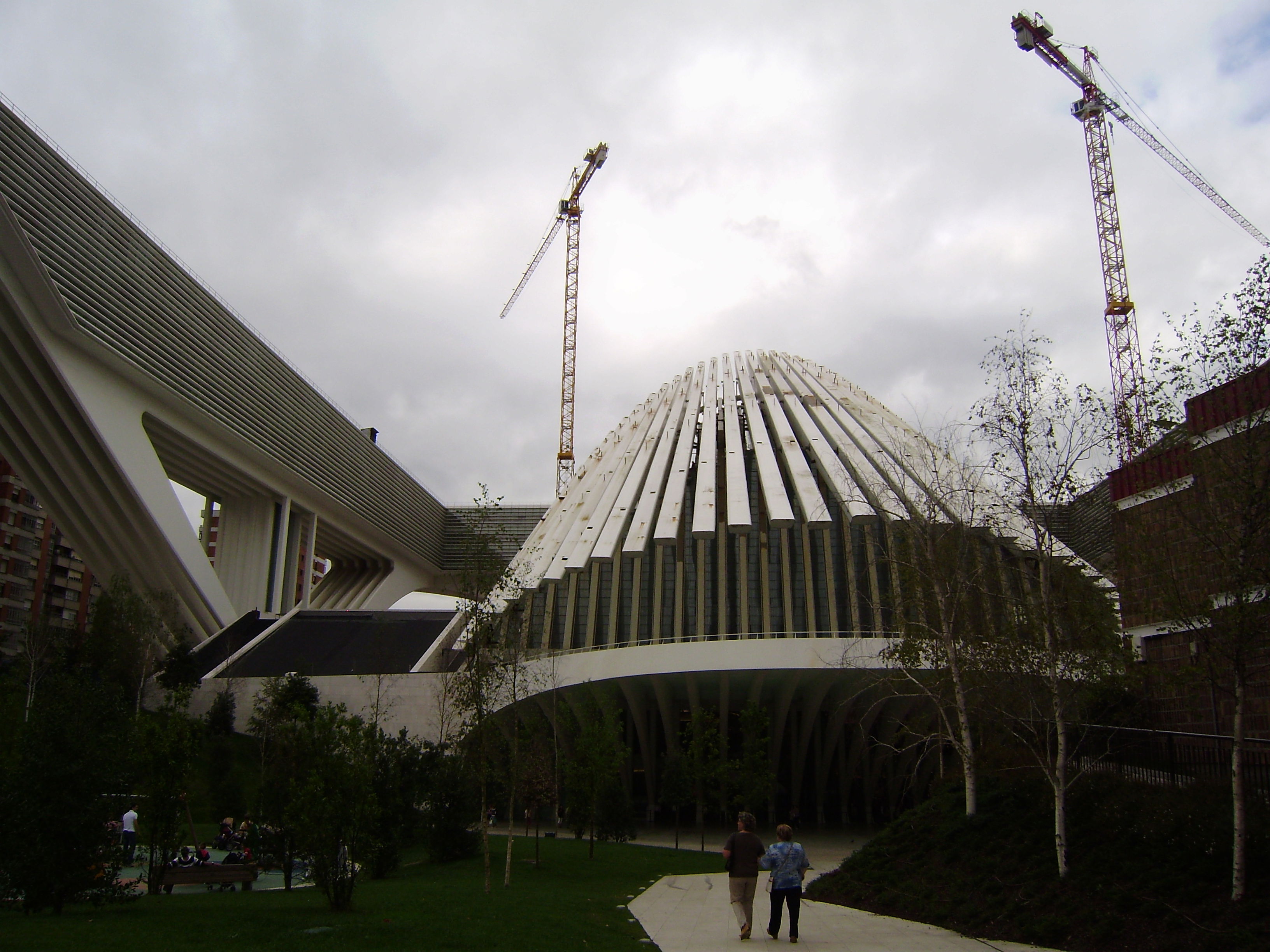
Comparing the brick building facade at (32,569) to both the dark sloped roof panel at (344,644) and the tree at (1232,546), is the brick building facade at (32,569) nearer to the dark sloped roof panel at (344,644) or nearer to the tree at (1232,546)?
the dark sloped roof panel at (344,644)

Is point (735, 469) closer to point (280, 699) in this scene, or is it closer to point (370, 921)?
point (280, 699)

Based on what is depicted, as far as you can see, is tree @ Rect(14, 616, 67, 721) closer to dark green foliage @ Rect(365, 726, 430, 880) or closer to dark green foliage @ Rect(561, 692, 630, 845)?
dark green foliage @ Rect(365, 726, 430, 880)

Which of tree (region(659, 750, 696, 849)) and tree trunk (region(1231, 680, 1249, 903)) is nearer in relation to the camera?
tree trunk (region(1231, 680, 1249, 903))

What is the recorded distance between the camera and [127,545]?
115 ft

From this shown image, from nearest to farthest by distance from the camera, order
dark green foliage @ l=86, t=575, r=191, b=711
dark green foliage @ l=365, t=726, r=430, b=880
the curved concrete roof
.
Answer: dark green foliage @ l=365, t=726, r=430, b=880, the curved concrete roof, dark green foliage @ l=86, t=575, r=191, b=711

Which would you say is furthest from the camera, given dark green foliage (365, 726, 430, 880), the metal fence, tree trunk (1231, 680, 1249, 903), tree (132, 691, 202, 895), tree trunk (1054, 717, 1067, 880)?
dark green foliage (365, 726, 430, 880)

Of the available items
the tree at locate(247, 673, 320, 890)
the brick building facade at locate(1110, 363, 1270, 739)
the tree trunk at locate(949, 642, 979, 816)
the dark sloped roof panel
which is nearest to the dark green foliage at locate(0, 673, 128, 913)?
the tree at locate(247, 673, 320, 890)

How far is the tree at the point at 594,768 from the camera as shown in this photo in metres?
18.8

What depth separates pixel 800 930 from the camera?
9836mm

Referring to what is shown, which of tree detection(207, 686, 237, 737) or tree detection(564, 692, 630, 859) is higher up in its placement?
tree detection(207, 686, 237, 737)

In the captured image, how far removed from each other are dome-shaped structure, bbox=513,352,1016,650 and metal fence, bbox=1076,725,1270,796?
38.6 ft

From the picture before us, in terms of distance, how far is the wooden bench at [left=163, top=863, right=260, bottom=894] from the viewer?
41.0 feet

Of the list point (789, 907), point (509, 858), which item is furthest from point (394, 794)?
point (789, 907)

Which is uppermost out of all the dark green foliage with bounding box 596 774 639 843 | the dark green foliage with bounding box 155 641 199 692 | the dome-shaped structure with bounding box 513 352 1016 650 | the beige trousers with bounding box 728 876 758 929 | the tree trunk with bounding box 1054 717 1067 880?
the dome-shaped structure with bounding box 513 352 1016 650
